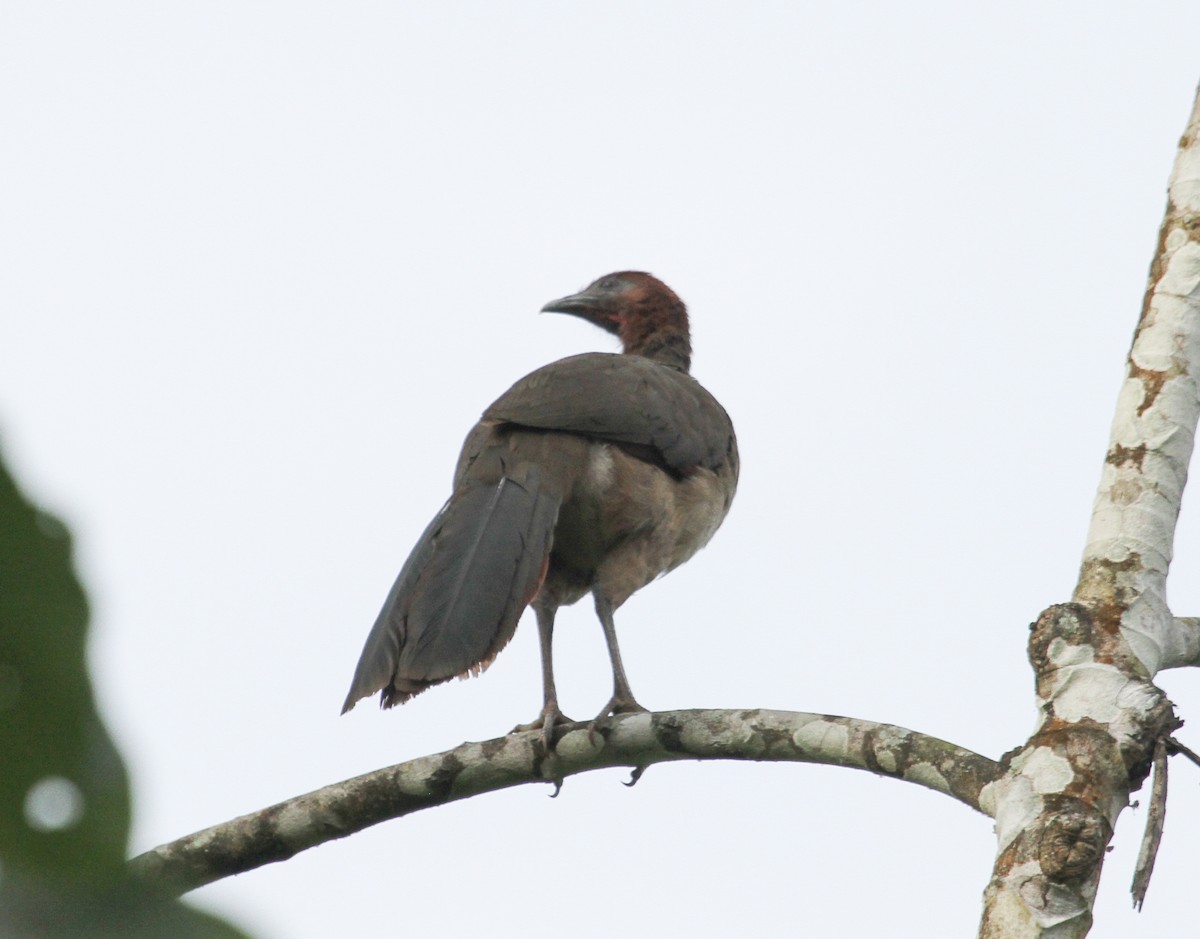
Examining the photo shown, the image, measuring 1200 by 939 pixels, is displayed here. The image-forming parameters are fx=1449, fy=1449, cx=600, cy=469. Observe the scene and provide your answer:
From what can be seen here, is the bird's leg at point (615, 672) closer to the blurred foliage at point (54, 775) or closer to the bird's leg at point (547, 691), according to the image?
the bird's leg at point (547, 691)

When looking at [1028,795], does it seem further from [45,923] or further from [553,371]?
[553,371]

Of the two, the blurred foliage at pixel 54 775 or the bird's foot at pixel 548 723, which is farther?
the bird's foot at pixel 548 723

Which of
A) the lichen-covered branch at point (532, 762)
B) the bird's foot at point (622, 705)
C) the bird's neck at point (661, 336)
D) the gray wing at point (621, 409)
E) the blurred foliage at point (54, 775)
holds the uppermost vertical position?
the bird's neck at point (661, 336)

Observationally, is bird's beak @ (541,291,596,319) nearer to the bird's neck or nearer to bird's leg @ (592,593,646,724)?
the bird's neck

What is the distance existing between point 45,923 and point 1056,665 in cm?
268

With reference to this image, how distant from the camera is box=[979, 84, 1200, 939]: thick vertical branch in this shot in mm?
2613

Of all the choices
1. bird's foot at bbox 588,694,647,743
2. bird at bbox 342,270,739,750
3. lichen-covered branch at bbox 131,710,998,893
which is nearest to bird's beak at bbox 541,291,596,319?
bird at bbox 342,270,739,750

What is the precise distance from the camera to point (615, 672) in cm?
482

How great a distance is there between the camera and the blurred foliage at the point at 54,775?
60 centimetres

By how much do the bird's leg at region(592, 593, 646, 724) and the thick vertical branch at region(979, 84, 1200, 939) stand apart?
73.9 inches

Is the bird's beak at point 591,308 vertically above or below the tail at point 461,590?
above

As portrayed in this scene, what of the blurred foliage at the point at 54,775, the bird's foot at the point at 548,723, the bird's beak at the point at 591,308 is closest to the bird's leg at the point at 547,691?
the bird's foot at the point at 548,723

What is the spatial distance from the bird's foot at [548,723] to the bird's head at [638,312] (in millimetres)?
2447

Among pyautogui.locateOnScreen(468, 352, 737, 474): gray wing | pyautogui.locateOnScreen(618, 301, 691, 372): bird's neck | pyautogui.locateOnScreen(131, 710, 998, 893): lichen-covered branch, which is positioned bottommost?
pyautogui.locateOnScreen(131, 710, 998, 893): lichen-covered branch
